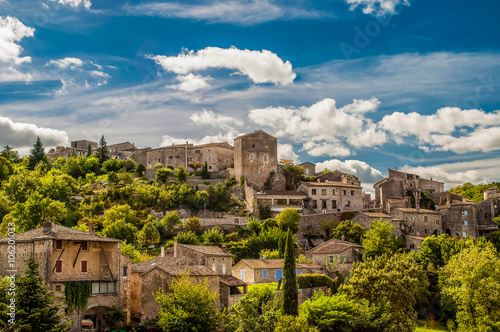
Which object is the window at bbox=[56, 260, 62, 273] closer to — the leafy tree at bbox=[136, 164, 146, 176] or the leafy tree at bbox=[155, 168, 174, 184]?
the leafy tree at bbox=[155, 168, 174, 184]

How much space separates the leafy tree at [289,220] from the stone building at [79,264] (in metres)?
33.7

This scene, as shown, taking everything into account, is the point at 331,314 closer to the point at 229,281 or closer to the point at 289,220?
the point at 229,281

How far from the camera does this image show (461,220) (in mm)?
75000

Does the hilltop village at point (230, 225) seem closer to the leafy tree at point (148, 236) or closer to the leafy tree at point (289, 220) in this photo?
the leafy tree at point (148, 236)

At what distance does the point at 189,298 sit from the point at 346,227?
36.5m

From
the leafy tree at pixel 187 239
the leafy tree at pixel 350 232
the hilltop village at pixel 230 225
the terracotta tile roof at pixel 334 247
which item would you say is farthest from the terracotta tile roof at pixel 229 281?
the leafy tree at pixel 350 232

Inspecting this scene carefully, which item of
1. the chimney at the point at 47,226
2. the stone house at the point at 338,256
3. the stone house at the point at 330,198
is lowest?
the stone house at the point at 338,256

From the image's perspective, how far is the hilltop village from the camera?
130 ft

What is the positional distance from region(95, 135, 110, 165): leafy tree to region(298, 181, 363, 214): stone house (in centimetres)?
4995

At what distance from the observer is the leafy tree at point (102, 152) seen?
380 feet

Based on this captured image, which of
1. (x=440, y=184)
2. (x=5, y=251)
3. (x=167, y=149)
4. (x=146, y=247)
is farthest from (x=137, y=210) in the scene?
(x=440, y=184)

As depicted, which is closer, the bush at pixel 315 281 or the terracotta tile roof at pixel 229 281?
the terracotta tile roof at pixel 229 281

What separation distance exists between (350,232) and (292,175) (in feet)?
85.7

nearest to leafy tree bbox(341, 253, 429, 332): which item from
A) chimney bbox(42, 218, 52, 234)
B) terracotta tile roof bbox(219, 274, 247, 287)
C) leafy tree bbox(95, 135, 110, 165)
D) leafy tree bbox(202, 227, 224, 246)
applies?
terracotta tile roof bbox(219, 274, 247, 287)
